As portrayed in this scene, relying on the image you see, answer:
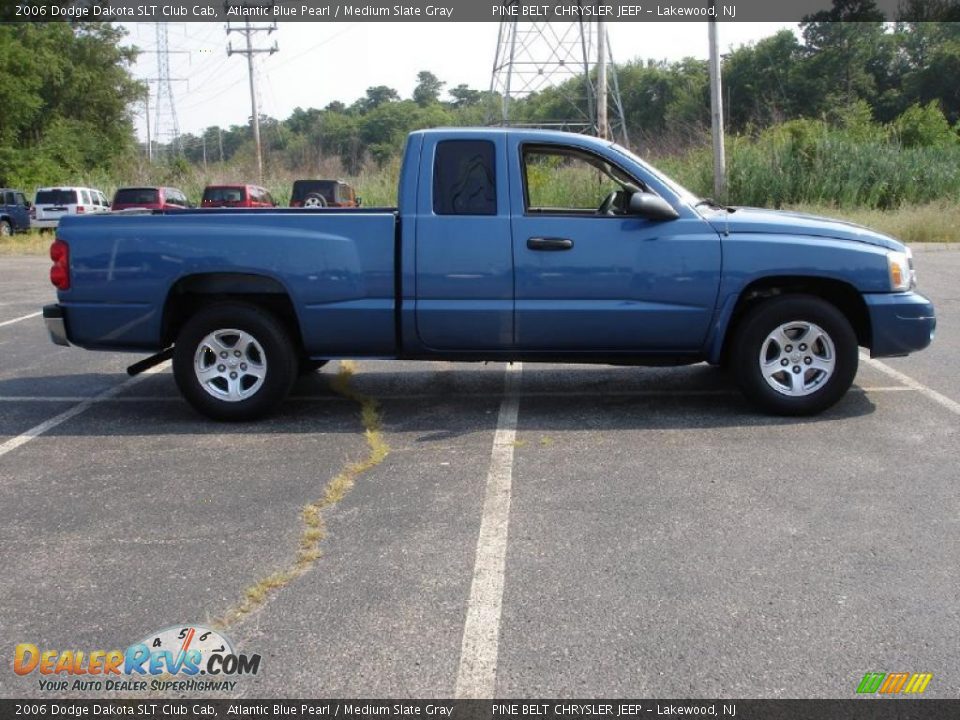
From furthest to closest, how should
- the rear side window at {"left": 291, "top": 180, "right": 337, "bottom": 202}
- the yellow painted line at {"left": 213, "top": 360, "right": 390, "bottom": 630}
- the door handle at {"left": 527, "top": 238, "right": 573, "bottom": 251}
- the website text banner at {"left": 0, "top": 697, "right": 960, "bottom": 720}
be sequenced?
the rear side window at {"left": 291, "top": 180, "right": 337, "bottom": 202} < the door handle at {"left": 527, "top": 238, "right": 573, "bottom": 251} < the yellow painted line at {"left": 213, "top": 360, "right": 390, "bottom": 630} < the website text banner at {"left": 0, "top": 697, "right": 960, "bottom": 720}

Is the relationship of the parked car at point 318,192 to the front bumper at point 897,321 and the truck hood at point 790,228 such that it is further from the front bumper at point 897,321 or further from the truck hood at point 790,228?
the front bumper at point 897,321

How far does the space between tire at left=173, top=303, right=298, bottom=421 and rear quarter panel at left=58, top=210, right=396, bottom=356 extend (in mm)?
205

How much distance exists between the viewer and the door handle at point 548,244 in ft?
22.1

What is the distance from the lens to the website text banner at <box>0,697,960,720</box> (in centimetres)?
326

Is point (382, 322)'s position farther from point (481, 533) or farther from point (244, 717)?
point (244, 717)

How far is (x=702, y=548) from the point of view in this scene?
4.58m

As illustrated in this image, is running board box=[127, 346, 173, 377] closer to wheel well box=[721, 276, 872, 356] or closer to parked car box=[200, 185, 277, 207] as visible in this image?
wheel well box=[721, 276, 872, 356]

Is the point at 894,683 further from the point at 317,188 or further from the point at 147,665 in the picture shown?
the point at 317,188

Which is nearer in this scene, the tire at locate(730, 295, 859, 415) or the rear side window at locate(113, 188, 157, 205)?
the tire at locate(730, 295, 859, 415)

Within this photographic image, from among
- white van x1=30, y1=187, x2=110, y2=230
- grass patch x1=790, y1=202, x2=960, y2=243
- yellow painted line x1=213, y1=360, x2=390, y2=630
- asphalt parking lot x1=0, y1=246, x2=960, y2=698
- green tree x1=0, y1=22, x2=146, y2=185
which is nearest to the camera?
asphalt parking lot x1=0, y1=246, x2=960, y2=698

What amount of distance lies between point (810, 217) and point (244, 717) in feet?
18.2

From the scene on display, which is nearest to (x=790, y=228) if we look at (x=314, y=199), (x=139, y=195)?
(x=314, y=199)

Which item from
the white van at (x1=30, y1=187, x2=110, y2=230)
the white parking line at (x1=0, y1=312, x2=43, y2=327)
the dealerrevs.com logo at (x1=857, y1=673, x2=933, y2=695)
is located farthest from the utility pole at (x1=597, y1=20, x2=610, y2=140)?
the dealerrevs.com logo at (x1=857, y1=673, x2=933, y2=695)

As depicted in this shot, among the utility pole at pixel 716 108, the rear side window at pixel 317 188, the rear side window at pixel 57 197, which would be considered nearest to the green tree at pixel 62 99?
the rear side window at pixel 57 197
